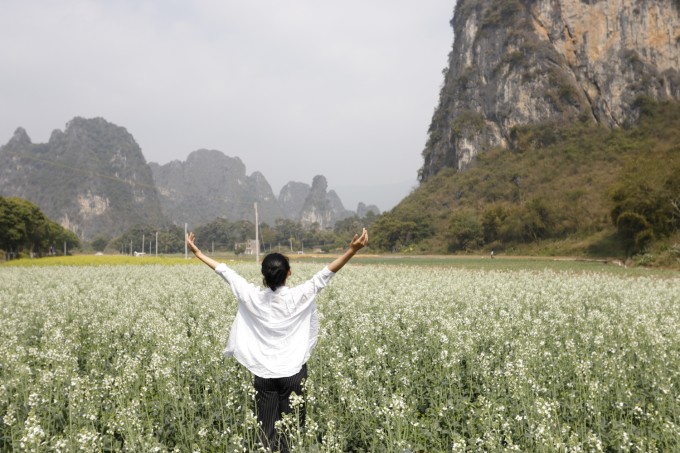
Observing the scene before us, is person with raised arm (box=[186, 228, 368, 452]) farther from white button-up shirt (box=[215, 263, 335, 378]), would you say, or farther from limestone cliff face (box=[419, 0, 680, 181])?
limestone cliff face (box=[419, 0, 680, 181])

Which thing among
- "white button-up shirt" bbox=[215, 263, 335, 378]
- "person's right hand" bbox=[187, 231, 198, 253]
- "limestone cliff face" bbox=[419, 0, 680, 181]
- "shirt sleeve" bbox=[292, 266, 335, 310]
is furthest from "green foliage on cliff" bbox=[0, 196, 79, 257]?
"limestone cliff face" bbox=[419, 0, 680, 181]

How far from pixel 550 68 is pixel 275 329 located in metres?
112

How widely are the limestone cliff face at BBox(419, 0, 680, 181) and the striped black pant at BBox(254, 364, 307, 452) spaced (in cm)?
10356

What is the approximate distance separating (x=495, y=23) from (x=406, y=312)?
122m

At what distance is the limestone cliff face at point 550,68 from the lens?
8944 cm

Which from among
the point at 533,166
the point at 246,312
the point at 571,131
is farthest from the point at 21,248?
the point at 571,131

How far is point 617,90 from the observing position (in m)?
90.9

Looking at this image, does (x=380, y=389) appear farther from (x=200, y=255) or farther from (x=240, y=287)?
(x=200, y=255)

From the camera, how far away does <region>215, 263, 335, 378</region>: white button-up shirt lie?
4.42 metres

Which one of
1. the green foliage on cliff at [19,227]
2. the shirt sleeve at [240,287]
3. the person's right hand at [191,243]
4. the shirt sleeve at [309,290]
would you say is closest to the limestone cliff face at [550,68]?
the green foliage on cliff at [19,227]

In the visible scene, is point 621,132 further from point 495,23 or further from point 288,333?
point 288,333

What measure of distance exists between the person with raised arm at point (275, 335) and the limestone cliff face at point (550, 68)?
103 m

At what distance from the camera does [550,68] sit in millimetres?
99562

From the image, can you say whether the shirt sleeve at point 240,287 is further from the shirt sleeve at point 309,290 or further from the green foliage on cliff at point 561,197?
the green foliage on cliff at point 561,197
